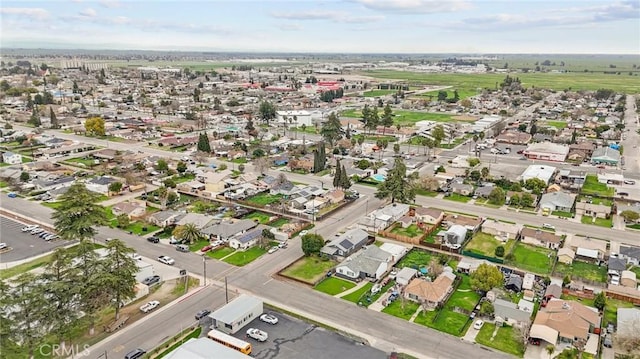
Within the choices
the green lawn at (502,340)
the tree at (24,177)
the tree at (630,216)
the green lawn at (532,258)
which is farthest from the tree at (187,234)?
the tree at (630,216)

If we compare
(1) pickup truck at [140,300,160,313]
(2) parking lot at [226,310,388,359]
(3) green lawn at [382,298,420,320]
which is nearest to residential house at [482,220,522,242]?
(3) green lawn at [382,298,420,320]

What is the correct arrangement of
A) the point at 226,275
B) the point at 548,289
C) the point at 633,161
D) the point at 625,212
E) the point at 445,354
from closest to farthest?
1. the point at 445,354
2. the point at 548,289
3. the point at 226,275
4. the point at 625,212
5. the point at 633,161

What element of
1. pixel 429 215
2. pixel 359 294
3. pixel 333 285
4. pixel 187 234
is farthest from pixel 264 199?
pixel 359 294

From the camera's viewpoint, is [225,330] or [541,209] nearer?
[225,330]

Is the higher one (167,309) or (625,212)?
(625,212)

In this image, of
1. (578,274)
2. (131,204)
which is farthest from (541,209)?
(131,204)

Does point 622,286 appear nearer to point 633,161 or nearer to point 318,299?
point 318,299

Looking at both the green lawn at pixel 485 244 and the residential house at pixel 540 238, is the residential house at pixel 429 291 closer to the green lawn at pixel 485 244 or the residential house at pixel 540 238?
the green lawn at pixel 485 244
